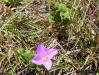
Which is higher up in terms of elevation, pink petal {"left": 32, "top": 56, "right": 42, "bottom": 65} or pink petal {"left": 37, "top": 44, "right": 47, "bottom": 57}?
pink petal {"left": 37, "top": 44, "right": 47, "bottom": 57}

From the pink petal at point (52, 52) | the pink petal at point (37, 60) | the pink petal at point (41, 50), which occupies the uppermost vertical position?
the pink petal at point (41, 50)

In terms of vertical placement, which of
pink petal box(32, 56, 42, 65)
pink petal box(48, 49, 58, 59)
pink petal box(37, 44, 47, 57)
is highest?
pink petal box(37, 44, 47, 57)

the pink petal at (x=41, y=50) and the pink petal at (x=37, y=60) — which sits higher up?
the pink petal at (x=41, y=50)

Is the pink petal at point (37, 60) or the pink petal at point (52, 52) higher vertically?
the pink petal at point (52, 52)

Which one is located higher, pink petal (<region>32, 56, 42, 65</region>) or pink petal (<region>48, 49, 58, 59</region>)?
pink petal (<region>48, 49, 58, 59</region>)

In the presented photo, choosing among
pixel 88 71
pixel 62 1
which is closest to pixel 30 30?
pixel 62 1

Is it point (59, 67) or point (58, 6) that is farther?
point (58, 6)

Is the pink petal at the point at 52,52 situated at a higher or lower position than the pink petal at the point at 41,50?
lower

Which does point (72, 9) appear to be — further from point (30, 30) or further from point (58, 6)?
point (30, 30)
